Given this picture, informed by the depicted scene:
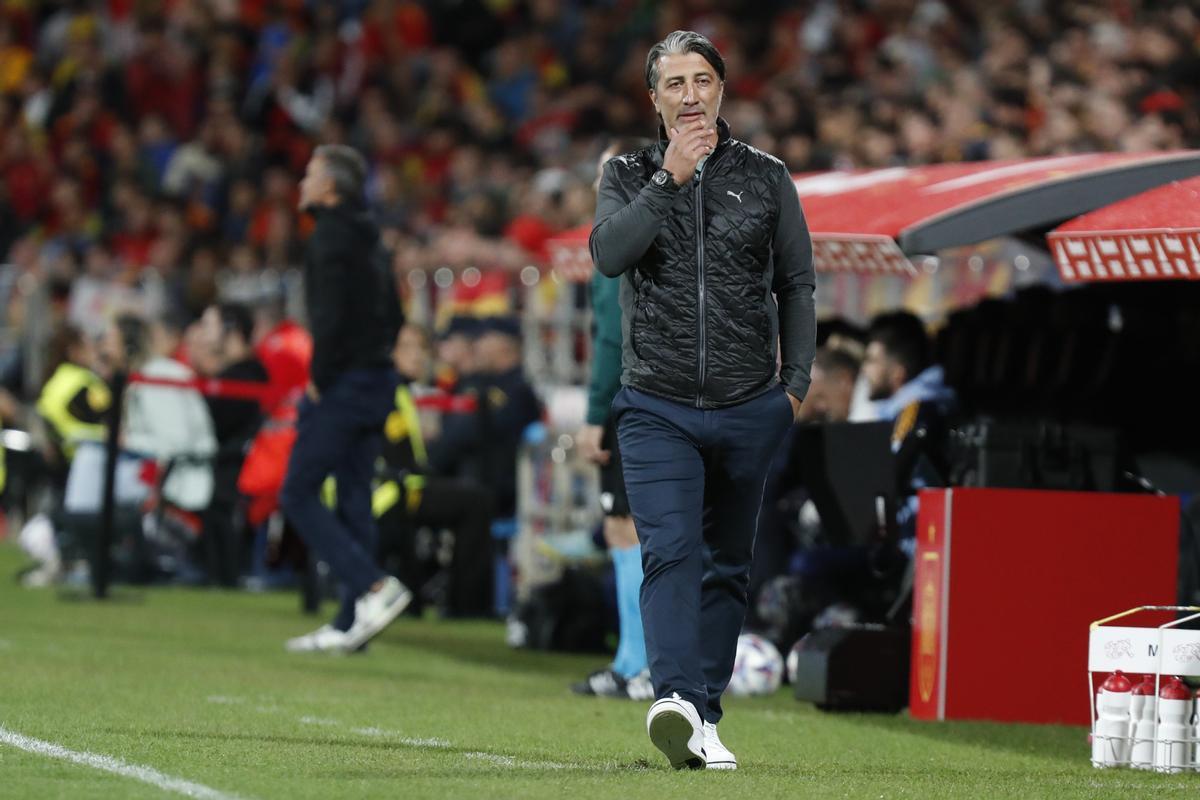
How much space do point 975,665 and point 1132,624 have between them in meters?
0.60

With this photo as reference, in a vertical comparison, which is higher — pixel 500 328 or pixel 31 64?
pixel 31 64

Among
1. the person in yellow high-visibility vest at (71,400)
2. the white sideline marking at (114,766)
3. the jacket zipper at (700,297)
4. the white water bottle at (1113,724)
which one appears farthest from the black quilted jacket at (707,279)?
the person in yellow high-visibility vest at (71,400)

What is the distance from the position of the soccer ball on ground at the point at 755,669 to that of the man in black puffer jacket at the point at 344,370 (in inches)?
71.2

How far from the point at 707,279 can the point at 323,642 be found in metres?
5.04

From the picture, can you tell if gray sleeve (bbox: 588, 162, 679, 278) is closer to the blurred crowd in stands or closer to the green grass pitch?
the green grass pitch

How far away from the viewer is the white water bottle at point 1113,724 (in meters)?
7.15

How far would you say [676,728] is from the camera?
6.25 meters

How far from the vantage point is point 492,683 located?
9.78 meters

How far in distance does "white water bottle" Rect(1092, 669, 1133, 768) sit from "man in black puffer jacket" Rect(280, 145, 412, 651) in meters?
4.27

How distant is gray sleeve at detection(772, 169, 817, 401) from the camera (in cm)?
656

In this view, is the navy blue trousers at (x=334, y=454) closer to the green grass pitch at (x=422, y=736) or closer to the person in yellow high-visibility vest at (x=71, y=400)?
the green grass pitch at (x=422, y=736)

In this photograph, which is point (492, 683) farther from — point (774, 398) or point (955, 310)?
point (774, 398)

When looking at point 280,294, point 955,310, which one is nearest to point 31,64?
point 280,294

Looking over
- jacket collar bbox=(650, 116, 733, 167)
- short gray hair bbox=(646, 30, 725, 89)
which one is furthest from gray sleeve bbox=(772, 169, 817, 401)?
short gray hair bbox=(646, 30, 725, 89)
